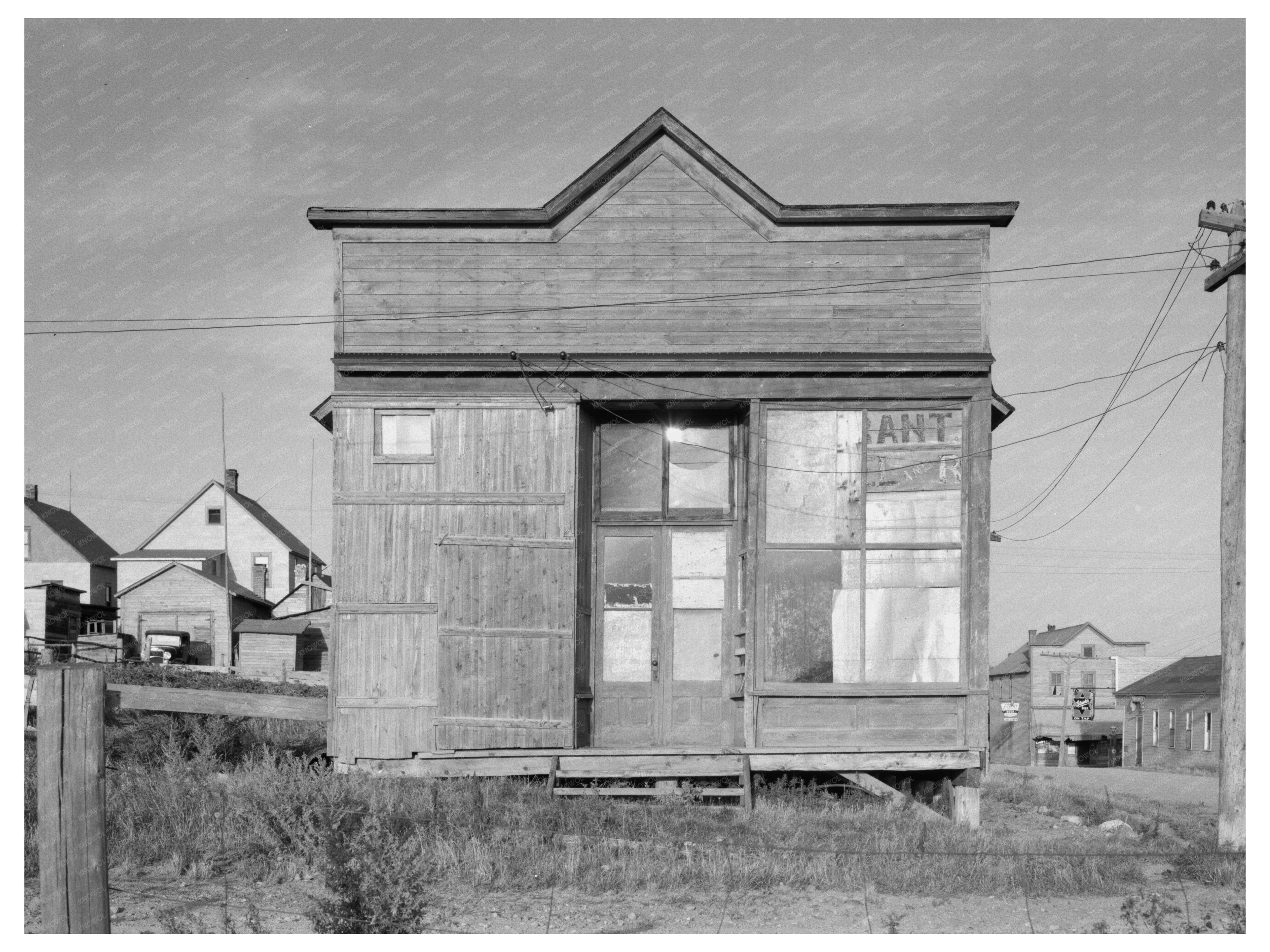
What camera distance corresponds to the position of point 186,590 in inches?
2009

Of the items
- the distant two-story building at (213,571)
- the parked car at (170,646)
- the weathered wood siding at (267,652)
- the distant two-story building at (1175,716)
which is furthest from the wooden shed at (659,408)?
the distant two-story building at (1175,716)

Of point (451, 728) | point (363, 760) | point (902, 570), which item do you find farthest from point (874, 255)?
point (363, 760)

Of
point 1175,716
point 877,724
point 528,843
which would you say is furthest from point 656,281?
point 1175,716

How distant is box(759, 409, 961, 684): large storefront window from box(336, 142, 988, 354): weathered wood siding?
4.12 feet

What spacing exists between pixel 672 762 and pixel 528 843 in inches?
145

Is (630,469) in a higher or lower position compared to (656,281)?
lower

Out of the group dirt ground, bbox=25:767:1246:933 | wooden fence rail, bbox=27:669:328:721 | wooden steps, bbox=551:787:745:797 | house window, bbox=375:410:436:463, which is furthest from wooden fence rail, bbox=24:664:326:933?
wooden fence rail, bbox=27:669:328:721

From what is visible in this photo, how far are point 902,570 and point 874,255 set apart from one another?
4060 mm

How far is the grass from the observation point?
37.0 feet

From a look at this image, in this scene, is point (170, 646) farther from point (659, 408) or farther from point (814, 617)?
point (814, 617)

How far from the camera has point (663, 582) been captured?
17344mm

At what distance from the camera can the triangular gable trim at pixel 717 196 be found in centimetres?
1638

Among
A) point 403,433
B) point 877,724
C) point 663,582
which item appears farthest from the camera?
point 663,582

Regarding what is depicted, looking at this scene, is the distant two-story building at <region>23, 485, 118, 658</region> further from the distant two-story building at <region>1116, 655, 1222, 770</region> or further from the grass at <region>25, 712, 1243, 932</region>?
the distant two-story building at <region>1116, 655, 1222, 770</region>
